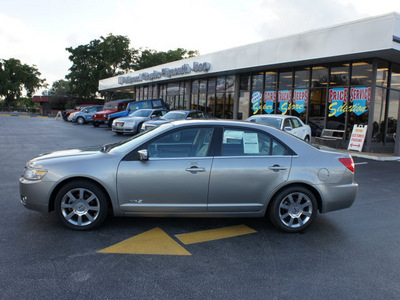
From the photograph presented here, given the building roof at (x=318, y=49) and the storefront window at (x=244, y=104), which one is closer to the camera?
the building roof at (x=318, y=49)

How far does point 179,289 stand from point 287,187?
2.18m

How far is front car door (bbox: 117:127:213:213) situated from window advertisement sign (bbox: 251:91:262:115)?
645 inches

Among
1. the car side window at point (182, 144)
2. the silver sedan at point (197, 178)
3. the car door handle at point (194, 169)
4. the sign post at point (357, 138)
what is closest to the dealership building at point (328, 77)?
the sign post at point (357, 138)

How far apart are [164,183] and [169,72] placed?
22.5 m

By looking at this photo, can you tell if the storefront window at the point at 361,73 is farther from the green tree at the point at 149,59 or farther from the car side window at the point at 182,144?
the green tree at the point at 149,59

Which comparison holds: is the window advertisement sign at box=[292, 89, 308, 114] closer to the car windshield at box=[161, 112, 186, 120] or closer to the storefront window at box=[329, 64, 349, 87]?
the storefront window at box=[329, 64, 349, 87]

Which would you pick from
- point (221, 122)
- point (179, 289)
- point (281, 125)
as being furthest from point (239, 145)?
point (281, 125)

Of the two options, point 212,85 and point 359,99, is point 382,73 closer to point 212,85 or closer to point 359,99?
point 359,99

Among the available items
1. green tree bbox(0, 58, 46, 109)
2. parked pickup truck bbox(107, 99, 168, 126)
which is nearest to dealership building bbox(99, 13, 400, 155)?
parked pickup truck bbox(107, 99, 168, 126)

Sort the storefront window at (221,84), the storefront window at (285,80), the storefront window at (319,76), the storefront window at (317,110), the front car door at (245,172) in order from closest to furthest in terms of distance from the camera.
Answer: the front car door at (245,172) < the storefront window at (319,76) < the storefront window at (317,110) < the storefront window at (285,80) < the storefront window at (221,84)

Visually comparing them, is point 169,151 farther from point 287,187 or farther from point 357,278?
point 357,278

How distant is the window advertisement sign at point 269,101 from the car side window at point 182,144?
50.4ft

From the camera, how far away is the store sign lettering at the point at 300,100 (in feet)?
57.2

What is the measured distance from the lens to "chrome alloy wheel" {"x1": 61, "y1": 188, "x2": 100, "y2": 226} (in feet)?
14.2
